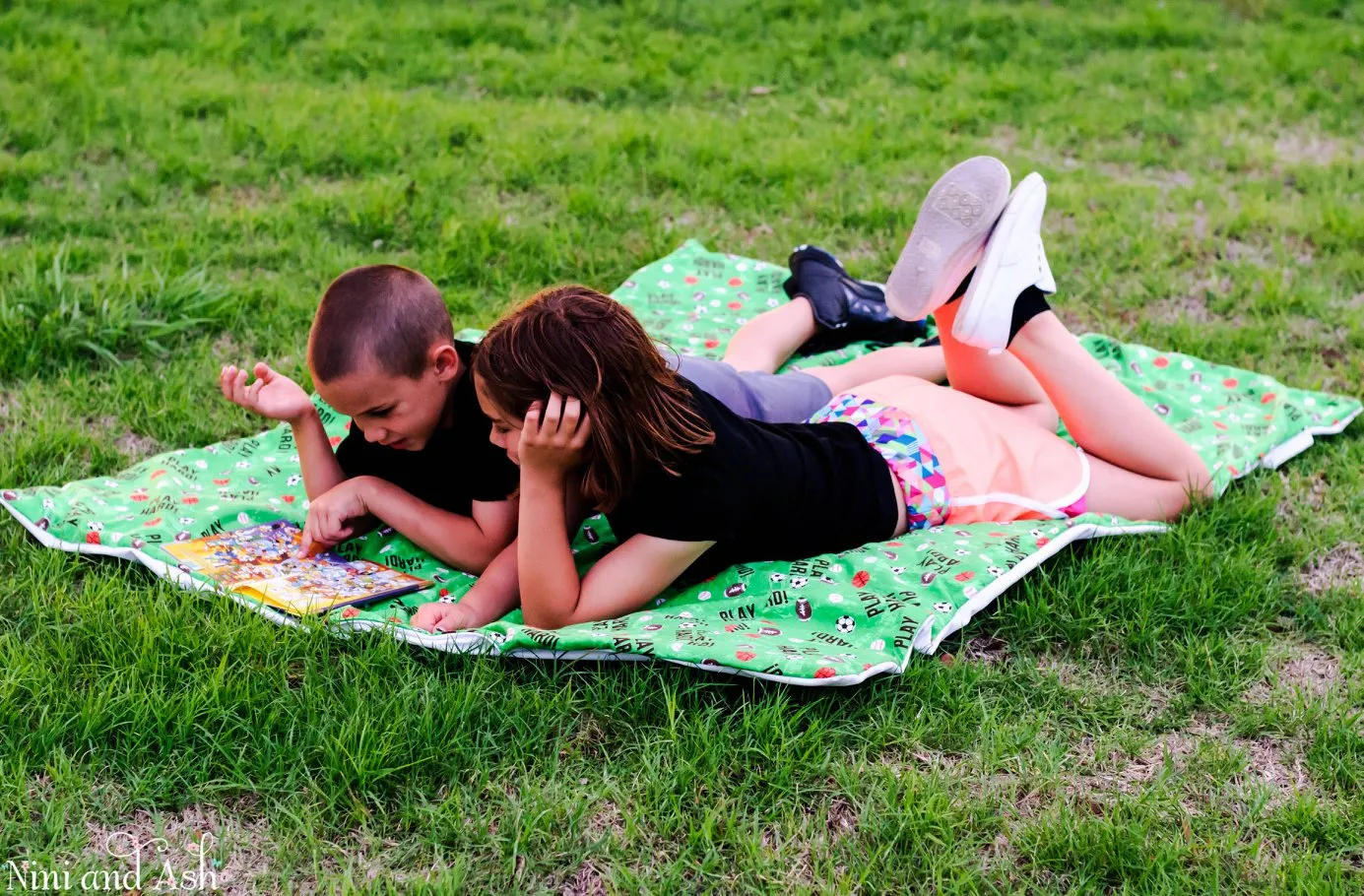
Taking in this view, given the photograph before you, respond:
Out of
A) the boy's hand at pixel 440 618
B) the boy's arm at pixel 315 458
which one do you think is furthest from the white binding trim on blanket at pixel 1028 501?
the boy's arm at pixel 315 458

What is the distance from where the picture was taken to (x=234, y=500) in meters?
3.54

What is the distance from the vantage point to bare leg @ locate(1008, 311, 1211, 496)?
3422 mm

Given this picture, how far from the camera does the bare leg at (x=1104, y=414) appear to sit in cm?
342

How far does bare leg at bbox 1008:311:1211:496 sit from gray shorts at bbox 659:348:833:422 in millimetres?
655

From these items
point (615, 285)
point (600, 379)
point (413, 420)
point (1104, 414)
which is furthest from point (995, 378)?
point (615, 285)

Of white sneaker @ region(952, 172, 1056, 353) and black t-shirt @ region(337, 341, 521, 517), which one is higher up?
white sneaker @ region(952, 172, 1056, 353)

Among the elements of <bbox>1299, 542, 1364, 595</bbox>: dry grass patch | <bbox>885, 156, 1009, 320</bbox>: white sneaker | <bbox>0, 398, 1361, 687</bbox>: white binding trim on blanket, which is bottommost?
<bbox>1299, 542, 1364, 595</bbox>: dry grass patch

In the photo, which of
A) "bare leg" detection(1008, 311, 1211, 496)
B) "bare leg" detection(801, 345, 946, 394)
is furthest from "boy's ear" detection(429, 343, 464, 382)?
"bare leg" detection(1008, 311, 1211, 496)

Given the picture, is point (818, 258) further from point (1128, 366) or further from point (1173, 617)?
point (1173, 617)

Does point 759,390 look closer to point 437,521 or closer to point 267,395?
point 437,521

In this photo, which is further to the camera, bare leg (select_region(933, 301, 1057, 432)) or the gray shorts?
bare leg (select_region(933, 301, 1057, 432))

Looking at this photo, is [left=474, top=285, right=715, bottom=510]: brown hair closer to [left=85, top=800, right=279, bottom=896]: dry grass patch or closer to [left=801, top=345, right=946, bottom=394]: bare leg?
[left=85, top=800, right=279, bottom=896]: dry grass patch

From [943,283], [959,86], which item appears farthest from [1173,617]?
[959,86]

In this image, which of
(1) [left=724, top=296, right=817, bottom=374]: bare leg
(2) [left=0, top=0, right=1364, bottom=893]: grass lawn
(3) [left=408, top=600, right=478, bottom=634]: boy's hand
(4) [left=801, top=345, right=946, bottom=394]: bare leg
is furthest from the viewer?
(1) [left=724, top=296, right=817, bottom=374]: bare leg
